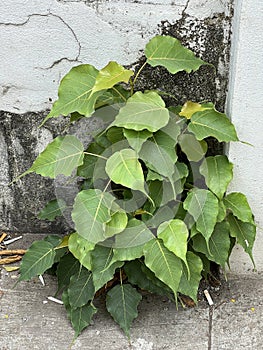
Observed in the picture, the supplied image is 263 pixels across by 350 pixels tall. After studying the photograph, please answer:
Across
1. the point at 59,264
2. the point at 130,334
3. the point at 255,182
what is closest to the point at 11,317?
the point at 59,264

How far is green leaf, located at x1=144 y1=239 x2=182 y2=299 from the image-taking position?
2.42 meters

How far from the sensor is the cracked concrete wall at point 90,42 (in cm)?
266

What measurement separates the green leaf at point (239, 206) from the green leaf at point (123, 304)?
0.54m

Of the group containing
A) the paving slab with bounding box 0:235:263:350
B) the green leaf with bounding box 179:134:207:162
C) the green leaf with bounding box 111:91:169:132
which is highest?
the green leaf with bounding box 111:91:169:132

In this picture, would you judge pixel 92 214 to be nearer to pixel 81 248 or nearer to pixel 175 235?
pixel 81 248

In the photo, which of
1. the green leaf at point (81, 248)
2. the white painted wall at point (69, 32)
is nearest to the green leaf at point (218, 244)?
the green leaf at point (81, 248)

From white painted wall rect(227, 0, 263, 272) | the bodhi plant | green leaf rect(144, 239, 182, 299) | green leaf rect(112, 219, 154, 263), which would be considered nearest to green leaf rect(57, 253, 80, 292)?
the bodhi plant

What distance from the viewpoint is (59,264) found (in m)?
2.75

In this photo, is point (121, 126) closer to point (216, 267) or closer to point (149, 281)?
point (149, 281)

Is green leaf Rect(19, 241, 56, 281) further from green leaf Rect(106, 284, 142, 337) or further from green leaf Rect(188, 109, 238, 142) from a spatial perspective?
green leaf Rect(188, 109, 238, 142)

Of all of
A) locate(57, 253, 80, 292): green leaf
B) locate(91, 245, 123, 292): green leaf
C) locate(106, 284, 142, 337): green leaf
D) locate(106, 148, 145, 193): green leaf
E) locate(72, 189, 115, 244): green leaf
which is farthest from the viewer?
locate(57, 253, 80, 292): green leaf

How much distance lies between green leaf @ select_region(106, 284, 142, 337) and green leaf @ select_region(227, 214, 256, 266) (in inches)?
19.5

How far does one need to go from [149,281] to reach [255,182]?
0.64m

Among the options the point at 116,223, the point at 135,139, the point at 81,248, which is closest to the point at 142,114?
the point at 135,139
